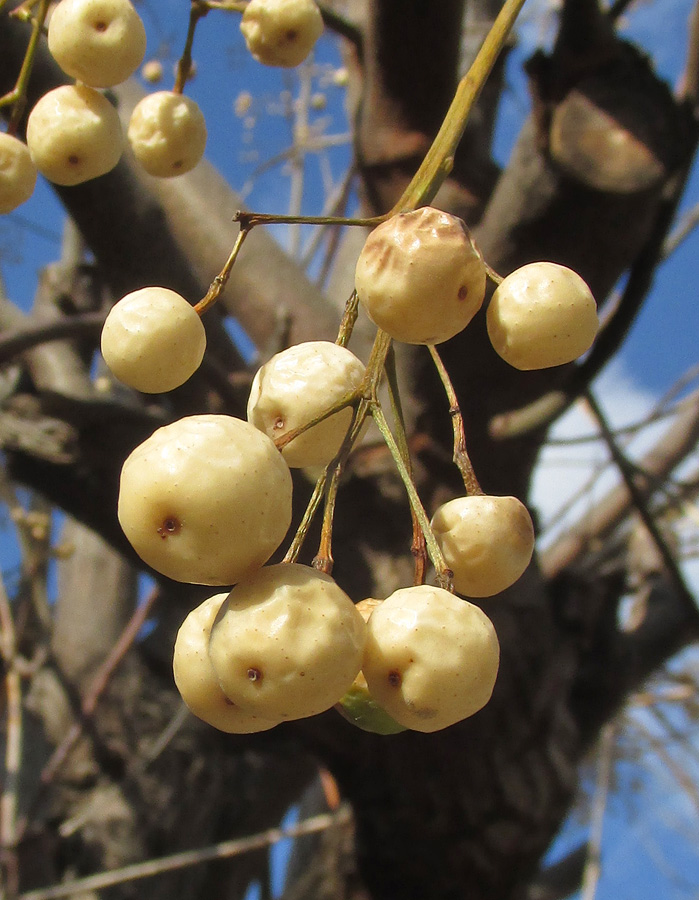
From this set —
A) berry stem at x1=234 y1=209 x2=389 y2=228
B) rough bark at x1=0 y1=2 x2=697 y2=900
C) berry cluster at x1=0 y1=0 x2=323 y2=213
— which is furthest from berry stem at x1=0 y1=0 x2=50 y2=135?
rough bark at x1=0 y1=2 x2=697 y2=900

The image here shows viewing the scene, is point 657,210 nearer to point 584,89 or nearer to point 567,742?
point 584,89

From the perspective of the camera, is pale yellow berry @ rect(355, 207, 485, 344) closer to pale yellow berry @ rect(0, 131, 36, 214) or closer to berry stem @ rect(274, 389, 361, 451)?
berry stem @ rect(274, 389, 361, 451)

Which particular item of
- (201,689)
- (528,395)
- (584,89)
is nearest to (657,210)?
(584,89)

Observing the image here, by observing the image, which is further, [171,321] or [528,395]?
[528,395]

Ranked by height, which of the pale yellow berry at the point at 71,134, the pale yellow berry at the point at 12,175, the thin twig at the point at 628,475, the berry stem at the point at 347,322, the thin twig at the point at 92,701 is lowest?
the thin twig at the point at 92,701

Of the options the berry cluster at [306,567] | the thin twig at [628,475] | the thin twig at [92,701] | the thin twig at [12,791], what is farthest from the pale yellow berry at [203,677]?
the thin twig at [92,701]

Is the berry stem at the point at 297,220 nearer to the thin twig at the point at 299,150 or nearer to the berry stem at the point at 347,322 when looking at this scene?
the berry stem at the point at 347,322
